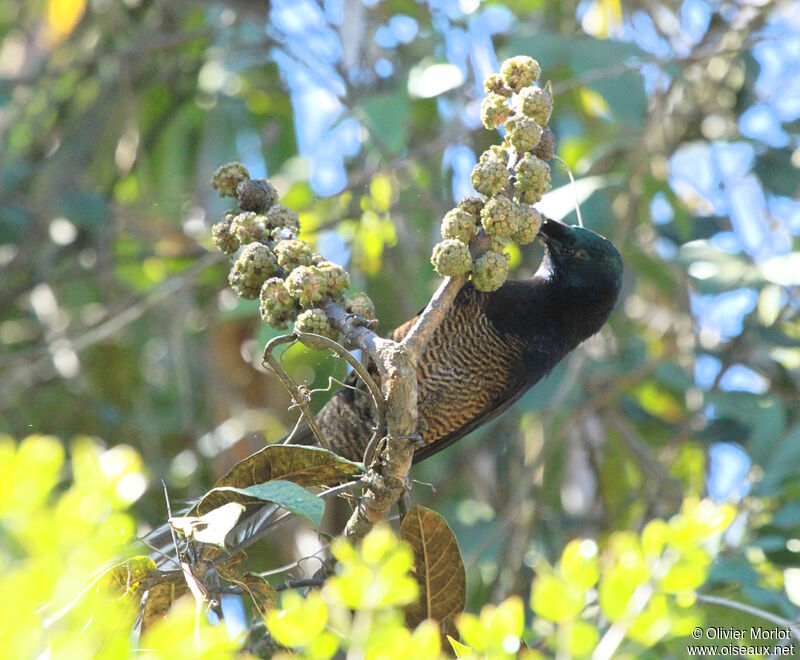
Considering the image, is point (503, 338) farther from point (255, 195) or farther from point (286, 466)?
point (286, 466)

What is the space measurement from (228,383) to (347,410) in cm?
195

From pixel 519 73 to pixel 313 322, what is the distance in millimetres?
596

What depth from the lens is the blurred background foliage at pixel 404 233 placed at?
399cm

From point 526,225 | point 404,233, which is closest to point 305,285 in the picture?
point 526,225

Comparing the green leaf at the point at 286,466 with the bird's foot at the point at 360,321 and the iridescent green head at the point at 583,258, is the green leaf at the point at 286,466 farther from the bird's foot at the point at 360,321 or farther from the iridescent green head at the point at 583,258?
the iridescent green head at the point at 583,258

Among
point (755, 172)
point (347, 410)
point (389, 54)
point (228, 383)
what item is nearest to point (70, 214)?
point (228, 383)

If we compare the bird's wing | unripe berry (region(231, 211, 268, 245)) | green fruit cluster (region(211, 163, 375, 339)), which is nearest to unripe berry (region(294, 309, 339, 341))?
green fruit cluster (region(211, 163, 375, 339))

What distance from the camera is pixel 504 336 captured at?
309cm

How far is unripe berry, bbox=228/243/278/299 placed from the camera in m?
2.07

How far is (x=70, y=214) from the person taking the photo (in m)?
4.64

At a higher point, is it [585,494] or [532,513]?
[532,513]

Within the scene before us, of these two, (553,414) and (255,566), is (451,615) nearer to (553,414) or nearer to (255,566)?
(553,414)

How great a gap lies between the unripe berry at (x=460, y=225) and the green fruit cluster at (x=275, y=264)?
21 centimetres

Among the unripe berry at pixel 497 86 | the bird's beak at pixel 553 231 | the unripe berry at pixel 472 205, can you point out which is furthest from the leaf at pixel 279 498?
the bird's beak at pixel 553 231
